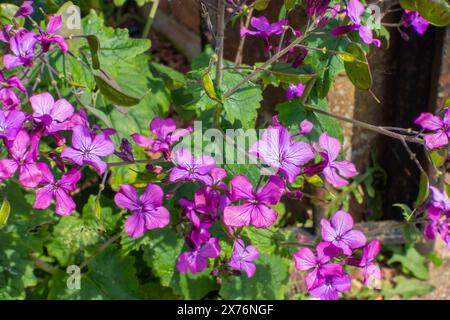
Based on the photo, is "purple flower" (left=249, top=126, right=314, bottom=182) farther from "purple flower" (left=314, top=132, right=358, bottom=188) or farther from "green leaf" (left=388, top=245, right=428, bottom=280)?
"green leaf" (left=388, top=245, right=428, bottom=280)

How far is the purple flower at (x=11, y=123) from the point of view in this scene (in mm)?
1188

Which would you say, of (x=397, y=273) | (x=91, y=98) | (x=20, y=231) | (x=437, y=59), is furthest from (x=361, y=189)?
(x=20, y=231)

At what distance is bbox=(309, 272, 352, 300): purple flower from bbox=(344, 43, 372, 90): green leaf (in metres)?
0.41

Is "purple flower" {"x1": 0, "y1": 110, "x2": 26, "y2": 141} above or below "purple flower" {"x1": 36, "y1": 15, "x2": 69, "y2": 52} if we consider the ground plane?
below

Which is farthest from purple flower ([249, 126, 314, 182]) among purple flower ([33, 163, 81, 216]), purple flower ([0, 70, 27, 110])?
purple flower ([0, 70, 27, 110])

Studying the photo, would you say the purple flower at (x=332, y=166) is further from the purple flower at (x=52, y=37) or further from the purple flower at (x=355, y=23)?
the purple flower at (x=52, y=37)

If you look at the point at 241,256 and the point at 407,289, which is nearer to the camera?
the point at 241,256

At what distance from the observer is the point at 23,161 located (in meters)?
1.20

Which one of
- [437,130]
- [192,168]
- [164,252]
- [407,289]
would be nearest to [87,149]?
[192,168]

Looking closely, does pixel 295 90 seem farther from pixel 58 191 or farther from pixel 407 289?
pixel 407 289

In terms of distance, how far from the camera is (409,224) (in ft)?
4.94

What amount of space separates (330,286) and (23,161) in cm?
70

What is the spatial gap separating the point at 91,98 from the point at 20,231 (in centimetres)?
45

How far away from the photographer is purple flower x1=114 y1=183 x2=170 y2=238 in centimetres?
131
